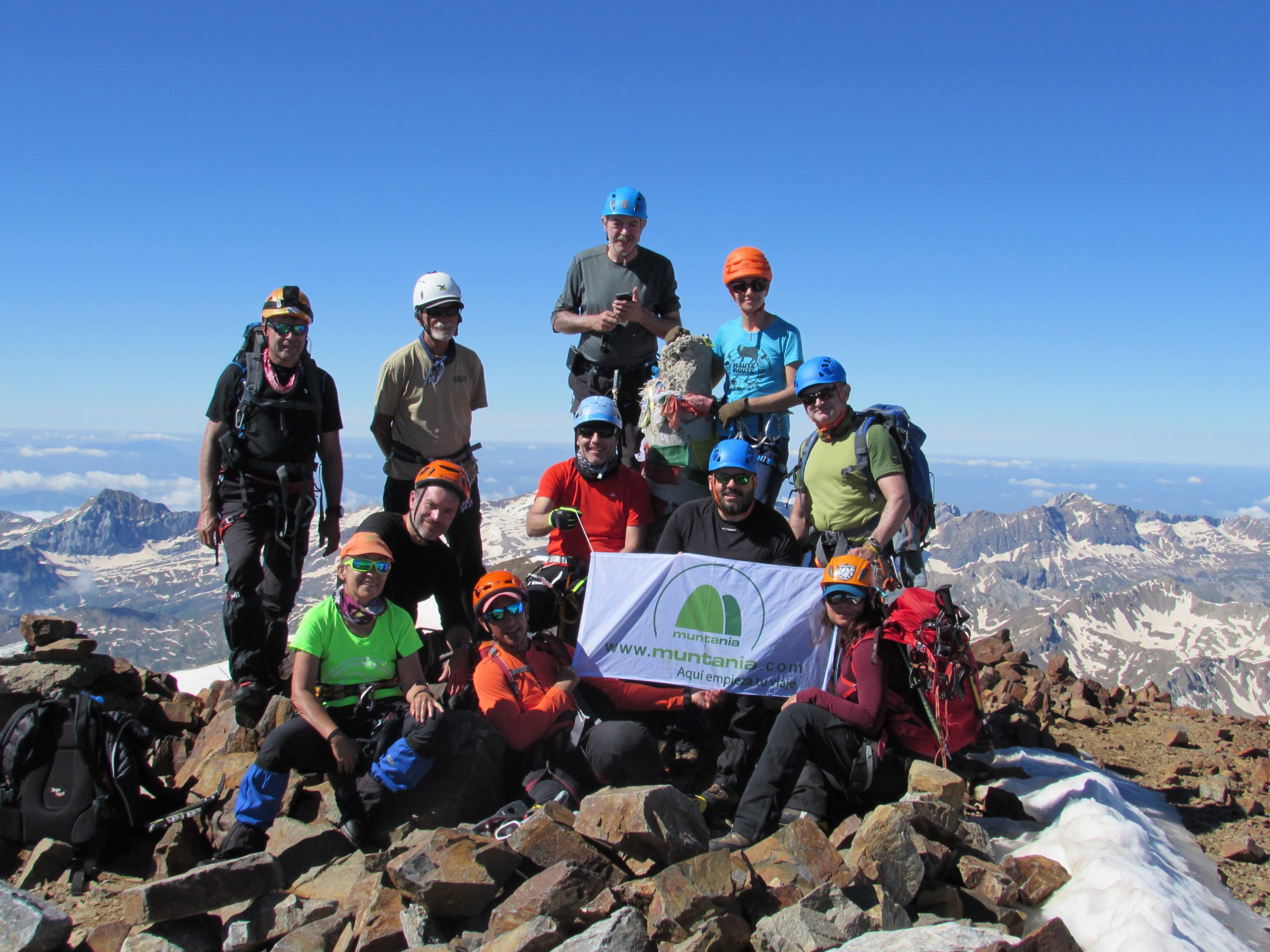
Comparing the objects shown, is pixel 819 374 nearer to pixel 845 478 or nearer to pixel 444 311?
pixel 845 478

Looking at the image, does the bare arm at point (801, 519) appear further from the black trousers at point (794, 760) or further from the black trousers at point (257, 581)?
the black trousers at point (257, 581)

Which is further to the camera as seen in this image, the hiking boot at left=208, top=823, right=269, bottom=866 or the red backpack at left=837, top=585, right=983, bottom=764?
the red backpack at left=837, top=585, right=983, bottom=764

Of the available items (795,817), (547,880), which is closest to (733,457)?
(795,817)

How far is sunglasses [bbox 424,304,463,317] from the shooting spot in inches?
414

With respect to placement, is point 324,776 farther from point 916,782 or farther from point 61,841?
point 916,782

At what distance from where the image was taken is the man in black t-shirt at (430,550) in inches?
345

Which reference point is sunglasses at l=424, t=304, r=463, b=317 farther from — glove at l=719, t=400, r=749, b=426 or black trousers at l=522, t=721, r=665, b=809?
black trousers at l=522, t=721, r=665, b=809

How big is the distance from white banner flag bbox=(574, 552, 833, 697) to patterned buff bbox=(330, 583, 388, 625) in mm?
2122

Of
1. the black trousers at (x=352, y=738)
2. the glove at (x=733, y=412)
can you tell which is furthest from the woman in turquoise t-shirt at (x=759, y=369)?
the black trousers at (x=352, y=738)

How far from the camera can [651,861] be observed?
6.07 metres

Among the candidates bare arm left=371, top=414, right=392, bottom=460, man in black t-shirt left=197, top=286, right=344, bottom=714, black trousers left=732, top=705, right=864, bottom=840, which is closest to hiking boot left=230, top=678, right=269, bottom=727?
man in black t-shirt left=197, top=286, right=344, bottom=714

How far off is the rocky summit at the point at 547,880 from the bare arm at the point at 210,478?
8.88 feet

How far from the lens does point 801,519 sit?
10305 millimetres

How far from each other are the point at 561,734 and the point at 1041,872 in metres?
4.23
